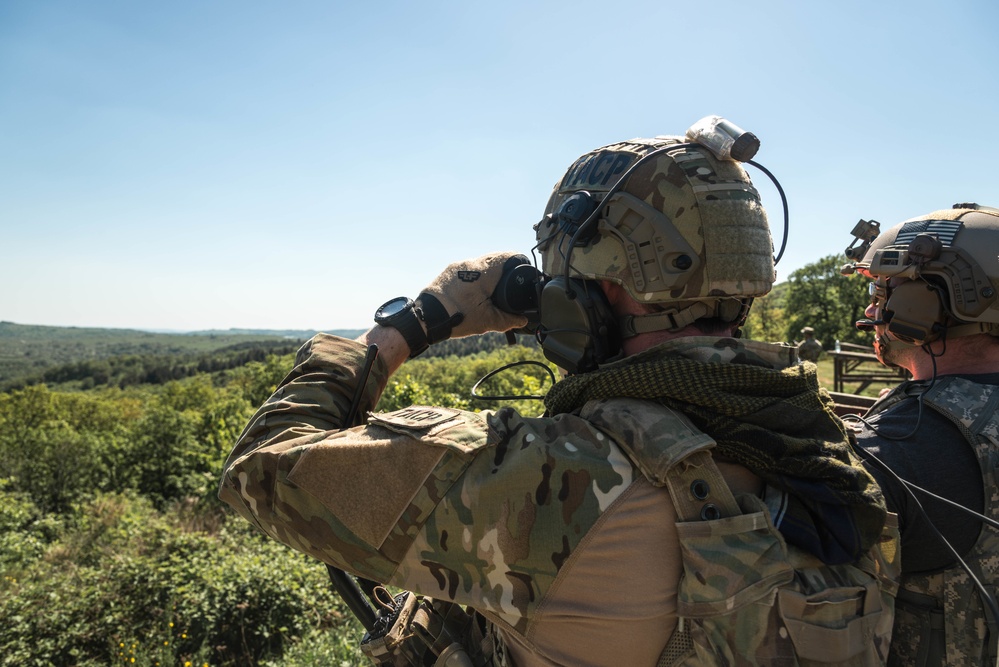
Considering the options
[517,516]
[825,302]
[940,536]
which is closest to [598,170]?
[517,516]

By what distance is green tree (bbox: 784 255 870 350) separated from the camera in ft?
139

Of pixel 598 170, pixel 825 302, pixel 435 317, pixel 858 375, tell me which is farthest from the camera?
pixel 825 302

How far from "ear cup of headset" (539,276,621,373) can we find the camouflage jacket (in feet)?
0.98

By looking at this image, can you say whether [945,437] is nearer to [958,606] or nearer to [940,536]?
[940,536]

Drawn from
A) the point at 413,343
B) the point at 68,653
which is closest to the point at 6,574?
the point at 68,653

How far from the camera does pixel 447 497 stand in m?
1.39

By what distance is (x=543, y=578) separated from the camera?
1.37 m

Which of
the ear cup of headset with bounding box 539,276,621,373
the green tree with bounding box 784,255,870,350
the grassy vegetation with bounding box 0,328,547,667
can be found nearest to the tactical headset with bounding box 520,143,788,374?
the ear cup of headset with bounding box 539,276,621,373

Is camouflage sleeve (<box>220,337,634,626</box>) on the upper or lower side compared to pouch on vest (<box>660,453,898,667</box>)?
upper

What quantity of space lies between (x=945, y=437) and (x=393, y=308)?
2003 mm

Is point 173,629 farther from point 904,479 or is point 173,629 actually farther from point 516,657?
point 904,479

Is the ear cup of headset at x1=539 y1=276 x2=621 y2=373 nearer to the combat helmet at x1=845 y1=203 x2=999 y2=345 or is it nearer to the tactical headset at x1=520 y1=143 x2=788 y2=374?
the tactical headset at x1=520 y1=143 x2=788 y2=374

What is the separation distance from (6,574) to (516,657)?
11615 mm

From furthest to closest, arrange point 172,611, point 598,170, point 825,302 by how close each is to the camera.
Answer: point 825,302
point 172,611
point 598,170
